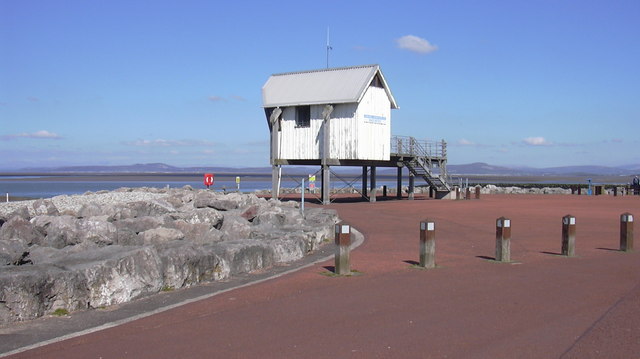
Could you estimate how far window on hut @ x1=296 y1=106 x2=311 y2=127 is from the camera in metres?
34.4

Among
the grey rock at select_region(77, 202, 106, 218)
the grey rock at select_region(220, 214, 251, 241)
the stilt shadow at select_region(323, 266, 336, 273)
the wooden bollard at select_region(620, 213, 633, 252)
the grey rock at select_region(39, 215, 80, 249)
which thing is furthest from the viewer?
the grey rock at select_region(77, 202, 106, 218)

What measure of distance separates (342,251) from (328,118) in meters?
21.8

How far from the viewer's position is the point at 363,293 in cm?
1012

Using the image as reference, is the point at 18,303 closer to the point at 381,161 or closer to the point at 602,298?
the point at 602,298

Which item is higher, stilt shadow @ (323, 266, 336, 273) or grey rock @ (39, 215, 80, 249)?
grey rock @ (39, 215, 80, 249)

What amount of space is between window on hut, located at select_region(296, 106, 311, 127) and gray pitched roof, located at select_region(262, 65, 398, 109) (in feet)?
1.48

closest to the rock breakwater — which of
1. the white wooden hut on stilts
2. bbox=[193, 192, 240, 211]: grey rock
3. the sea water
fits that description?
bbox=[193, 192, 240, 211]: grey rock

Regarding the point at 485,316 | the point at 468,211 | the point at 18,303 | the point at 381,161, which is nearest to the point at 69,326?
the point at 18,303

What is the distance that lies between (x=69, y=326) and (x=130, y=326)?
0.74 metres

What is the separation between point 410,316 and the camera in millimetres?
8602

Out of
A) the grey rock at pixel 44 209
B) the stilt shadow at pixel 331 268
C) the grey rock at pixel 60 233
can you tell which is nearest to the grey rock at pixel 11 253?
the grey rock at pixel 60 233

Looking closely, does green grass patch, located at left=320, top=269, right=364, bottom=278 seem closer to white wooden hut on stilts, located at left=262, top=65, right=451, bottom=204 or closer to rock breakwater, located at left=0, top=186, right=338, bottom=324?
rock breakwater, located at left=0, top=186, right=338, bottom=324

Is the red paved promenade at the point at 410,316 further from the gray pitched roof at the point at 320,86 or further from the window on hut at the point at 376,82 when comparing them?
the window on hut at the point at 376,82

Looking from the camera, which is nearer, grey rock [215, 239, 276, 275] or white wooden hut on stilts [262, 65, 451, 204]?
grey rock [215, 239, 276, 275]
